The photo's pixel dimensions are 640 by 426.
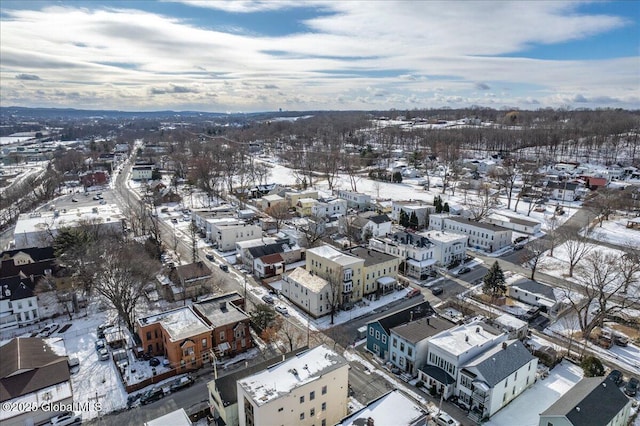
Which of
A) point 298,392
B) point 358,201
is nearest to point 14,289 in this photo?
point 298,392

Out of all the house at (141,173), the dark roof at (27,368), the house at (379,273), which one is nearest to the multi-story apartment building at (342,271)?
the house at (379,273)

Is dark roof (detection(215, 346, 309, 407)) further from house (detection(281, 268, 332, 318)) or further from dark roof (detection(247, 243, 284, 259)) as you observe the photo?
dark roof (detection(247, 243, 284, 259))

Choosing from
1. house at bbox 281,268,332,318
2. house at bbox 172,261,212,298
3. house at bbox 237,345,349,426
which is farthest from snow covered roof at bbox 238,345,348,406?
house at bbox 172,261,212,298

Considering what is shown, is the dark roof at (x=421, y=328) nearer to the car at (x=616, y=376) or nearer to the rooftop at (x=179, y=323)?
the car at (x=616, y=376)

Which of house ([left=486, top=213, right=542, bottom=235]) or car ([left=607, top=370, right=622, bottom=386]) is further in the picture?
house ([left=486, top=213, right=542, bottom=235])

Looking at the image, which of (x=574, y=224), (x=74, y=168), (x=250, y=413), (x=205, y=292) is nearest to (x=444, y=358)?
(x=250, y=413)

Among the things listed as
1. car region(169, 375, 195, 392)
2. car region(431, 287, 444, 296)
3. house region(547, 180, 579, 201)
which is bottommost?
car region(169, 375, 195, 392)
